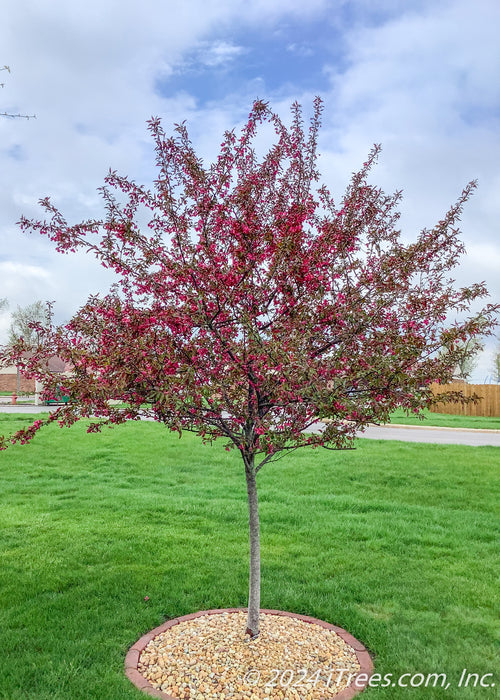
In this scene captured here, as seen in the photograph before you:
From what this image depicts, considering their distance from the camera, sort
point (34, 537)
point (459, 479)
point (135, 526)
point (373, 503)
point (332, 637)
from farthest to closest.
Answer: point (459, 479) < point (373, 503) < point (135, 526) < point (34, 537) < point (332, 637)

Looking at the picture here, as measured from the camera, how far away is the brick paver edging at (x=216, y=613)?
3.95m

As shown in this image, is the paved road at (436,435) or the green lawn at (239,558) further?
the paved road at (436,435)

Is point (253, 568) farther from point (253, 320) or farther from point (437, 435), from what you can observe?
point (437, 435)

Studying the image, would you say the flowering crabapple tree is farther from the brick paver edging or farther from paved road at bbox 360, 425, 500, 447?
paved road at bbox 360, 425, 500, 447

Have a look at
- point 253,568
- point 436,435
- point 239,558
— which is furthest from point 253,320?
point 436,435

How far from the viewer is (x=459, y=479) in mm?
10695

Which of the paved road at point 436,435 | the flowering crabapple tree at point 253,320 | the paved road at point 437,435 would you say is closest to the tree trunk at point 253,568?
the flowering crabapple tree at point 253,320

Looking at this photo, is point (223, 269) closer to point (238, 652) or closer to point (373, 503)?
point (238, 652)

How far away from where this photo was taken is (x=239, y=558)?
6738 millimetres

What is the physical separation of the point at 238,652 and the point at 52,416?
2.39 metres

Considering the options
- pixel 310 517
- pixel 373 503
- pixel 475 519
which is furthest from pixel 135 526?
pixel 475 519

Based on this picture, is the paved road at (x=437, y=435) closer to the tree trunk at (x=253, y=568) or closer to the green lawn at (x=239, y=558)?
the green lawn at (x=239, y=558)

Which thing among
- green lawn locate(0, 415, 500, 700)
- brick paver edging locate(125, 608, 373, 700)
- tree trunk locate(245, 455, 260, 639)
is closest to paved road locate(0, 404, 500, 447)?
green lawn locate(0, 415, 500, 700)

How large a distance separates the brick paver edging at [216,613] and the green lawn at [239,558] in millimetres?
100
